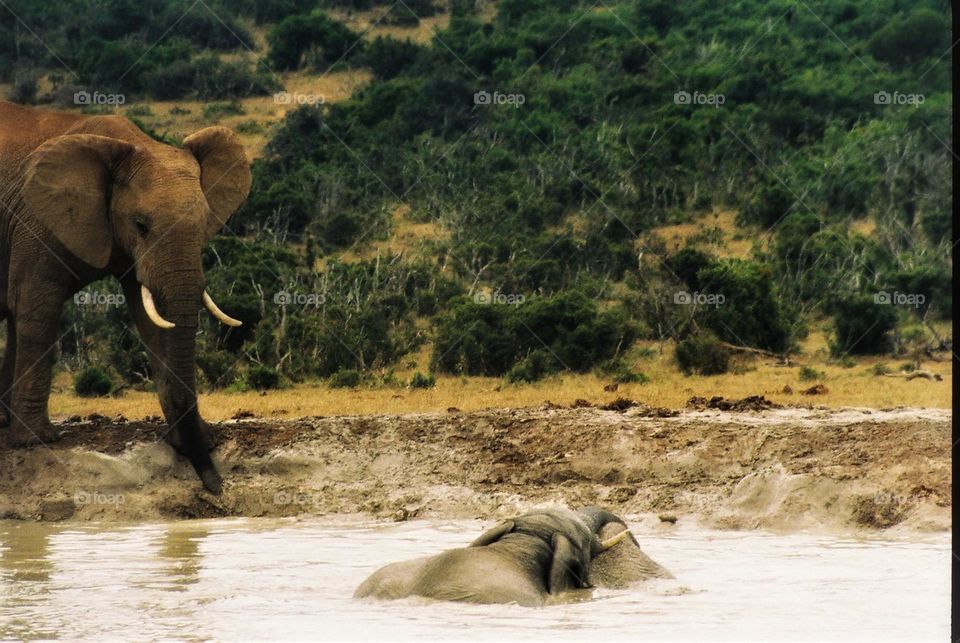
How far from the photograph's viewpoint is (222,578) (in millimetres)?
9539

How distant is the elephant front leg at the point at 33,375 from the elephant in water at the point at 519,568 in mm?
4978

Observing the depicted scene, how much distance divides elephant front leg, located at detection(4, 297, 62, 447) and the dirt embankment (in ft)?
0.47

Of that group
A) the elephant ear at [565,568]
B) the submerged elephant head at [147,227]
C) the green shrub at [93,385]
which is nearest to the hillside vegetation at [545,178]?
the green shrub at [93,385]

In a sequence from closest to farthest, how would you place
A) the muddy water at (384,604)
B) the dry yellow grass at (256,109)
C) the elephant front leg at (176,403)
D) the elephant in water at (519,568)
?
the muddy water at (384,604), the elephant in water at (519,568), the elephant front leg at (176,403), the dry yellow grass at (256,109)

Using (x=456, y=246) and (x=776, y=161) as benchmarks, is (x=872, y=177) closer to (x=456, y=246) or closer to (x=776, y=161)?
(x=776, y=161)

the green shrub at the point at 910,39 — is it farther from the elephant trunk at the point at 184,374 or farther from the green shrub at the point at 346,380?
the elephant trunk at the point at 184,374

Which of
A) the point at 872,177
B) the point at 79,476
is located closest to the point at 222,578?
the point at 79,476

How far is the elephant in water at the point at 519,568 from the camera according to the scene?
787cm

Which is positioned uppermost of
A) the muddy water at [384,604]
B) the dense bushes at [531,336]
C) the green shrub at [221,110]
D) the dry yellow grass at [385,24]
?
the dry yellow grass at [385,24]

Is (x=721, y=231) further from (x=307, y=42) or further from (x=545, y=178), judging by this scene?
(x=307, y=42)

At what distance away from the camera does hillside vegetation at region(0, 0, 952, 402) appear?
69.3 ft

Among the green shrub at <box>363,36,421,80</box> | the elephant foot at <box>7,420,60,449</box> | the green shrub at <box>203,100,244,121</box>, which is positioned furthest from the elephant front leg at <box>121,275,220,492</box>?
the green shrub at <box>363,36,421,80</box>

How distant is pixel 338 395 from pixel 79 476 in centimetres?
590

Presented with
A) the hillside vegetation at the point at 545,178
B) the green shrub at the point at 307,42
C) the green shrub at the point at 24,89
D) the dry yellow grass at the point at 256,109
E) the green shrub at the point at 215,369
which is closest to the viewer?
the green shrub at the point at 215,369
